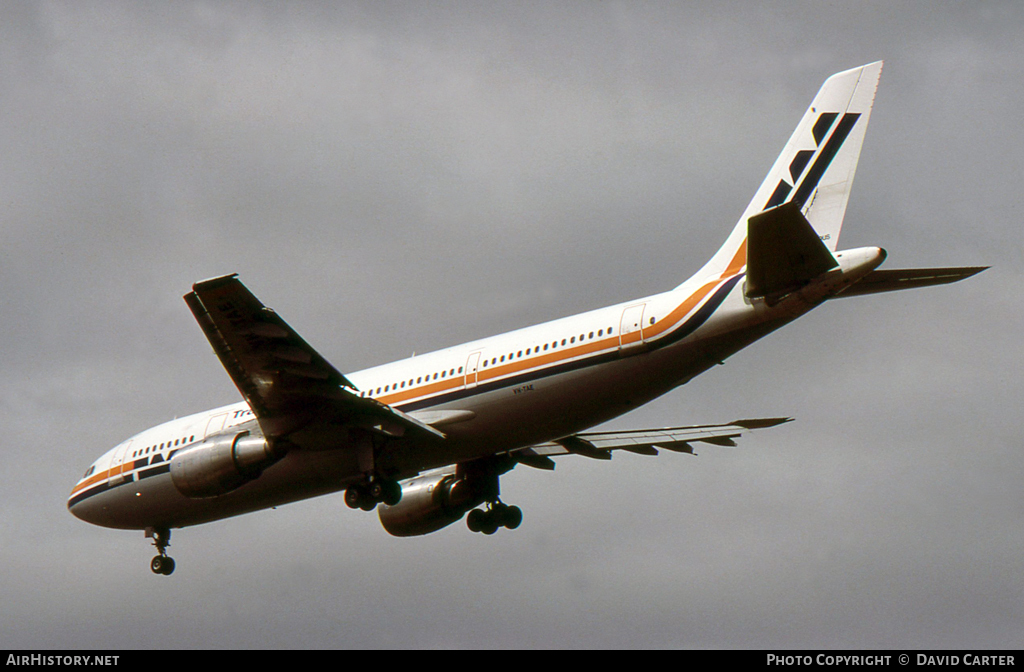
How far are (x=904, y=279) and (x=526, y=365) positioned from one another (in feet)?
25.5

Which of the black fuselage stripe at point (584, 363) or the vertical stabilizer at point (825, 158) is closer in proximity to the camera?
the black fuselage stripe at point (584, 363)

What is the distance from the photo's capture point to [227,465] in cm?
2753

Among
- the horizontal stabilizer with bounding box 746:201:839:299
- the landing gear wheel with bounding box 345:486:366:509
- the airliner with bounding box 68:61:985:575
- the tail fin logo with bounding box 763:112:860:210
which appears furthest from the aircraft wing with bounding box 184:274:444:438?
the tail fin logo with bounding box 763:112:860:210

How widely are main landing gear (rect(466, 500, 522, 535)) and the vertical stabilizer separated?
29.7ft

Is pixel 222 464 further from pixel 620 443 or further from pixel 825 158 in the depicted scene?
pixel 825 158

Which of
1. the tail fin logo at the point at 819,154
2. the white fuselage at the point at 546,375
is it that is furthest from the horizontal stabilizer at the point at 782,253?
the tail fin logo at the point at 819,154

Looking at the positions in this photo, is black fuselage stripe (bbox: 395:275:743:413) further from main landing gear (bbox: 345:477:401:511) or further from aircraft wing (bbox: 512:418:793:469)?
aircraft wing (bbox: 512:418:793:469)

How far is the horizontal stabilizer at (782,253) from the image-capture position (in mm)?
21156

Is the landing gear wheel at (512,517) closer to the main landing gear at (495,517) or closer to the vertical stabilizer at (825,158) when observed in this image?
the main landing gear at (495,517)

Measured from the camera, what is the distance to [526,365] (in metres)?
26.2

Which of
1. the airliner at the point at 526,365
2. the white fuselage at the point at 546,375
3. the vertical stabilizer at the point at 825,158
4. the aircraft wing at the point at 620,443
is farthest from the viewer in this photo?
the aircraft wing at the point at 620,443

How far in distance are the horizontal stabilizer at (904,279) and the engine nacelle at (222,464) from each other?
12904mm
